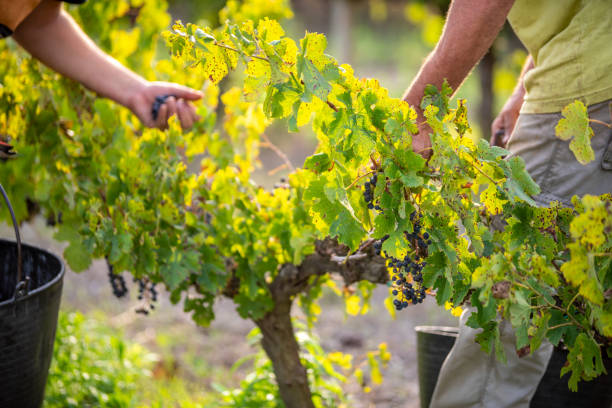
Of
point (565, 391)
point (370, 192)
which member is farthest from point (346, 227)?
point (565, 391)

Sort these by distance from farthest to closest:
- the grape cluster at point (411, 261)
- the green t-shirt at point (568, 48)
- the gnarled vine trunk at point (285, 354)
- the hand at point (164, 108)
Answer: the gnarled vine trunk at point (285, 354), the hand at point (164, 108), the green t-shirt at point (568, 48), the grape cluster at point (411, 261)

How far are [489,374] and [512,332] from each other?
134 mm

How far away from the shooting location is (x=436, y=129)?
1217 millimetres

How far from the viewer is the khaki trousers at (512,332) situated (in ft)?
4.91

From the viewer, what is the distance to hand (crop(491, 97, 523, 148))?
1.96 metres

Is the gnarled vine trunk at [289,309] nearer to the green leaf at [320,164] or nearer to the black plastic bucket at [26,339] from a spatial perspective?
the green leaf at [320,164]

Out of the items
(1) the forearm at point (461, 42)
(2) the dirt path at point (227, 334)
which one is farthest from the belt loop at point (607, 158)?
(2) the dirt path at point (227, 334)

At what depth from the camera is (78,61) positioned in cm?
205

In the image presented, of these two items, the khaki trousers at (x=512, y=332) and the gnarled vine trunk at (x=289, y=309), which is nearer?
the khaki trousers at (x=512, y=332)

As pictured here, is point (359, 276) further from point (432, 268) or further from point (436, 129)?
point (436, 129)

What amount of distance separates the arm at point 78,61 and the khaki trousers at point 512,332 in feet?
3.53

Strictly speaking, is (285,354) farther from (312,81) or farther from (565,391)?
(312,81)

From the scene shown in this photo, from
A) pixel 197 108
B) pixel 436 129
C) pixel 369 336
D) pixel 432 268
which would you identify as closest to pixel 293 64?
pixel 436 129

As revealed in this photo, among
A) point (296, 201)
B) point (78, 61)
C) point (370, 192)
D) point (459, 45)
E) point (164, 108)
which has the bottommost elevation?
point (370, 192)
